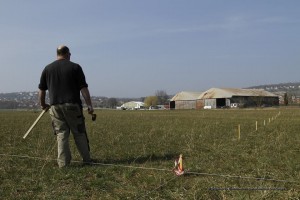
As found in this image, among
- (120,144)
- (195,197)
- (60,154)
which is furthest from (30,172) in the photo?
(120,144)

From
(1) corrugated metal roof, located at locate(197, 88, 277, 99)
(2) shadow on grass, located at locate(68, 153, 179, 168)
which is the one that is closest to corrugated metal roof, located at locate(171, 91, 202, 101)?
(1) corrugated metal roof, located at locate(197, 88, 277, 99)

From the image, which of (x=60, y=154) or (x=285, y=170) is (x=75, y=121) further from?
(x=285, y=170)

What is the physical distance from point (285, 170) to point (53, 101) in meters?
4.40

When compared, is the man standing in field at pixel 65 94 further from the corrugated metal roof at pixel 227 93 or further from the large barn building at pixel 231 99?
the corrugated metal roof at pixel 227 93

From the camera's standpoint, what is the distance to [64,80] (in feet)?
25.7

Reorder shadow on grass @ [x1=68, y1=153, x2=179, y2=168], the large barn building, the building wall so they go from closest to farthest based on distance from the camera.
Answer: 1. shadow on grass @ [x1=68, y1=153, x2=179, y2=168]
2. the large barn building
3. the building wall

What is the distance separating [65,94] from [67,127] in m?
0.64

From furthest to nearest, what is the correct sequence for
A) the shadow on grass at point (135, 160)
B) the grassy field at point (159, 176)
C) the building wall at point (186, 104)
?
the building wall at point (186, 104)
the shadow on grass at point (135, 160)
the grassy field at point (159, 176)

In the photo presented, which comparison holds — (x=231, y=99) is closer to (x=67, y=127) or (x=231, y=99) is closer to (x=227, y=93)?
(x=227, y=93)

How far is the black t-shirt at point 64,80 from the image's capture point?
7836 millimetres

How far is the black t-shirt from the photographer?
7.84m

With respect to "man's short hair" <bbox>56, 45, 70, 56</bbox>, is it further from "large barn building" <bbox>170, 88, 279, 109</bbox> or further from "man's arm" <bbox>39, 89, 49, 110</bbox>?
"large barn building" <bbox>170, 88, 279, 109</bbox>

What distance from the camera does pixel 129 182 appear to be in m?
6.36

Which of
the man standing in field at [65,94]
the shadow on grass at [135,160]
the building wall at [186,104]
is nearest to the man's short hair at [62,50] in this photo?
the man standing in field at [65,94]
